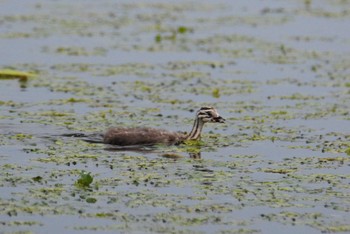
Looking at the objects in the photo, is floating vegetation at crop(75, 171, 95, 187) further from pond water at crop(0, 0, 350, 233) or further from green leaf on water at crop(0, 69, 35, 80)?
green leaf on water at crop(0, 69, 35, 80)

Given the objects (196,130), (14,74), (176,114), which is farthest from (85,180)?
(14,74)

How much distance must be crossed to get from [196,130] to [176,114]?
6.30 ft

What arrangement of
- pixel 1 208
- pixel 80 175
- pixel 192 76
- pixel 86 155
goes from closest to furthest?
1. pixel 1 208
2. pixel 80 175
3. pixel 86 155
4. pixel 192 76

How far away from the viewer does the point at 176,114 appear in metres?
20.0

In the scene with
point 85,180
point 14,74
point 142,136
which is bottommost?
point 85,180

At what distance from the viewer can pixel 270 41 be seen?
27.9 metres

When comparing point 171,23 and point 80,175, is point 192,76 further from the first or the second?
point 80,175

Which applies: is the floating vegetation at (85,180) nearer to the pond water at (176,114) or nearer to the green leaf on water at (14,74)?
the pond water at (176,114)

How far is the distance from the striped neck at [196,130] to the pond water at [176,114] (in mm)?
310

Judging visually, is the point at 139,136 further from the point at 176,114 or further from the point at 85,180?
the point at 85,180

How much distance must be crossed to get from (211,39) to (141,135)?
1074cm

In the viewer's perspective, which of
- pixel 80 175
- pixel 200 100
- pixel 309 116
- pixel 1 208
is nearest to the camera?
pixel 1 208

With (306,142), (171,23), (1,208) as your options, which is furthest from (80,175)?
(171,23)

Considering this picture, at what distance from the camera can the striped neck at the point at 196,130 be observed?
18.0m
